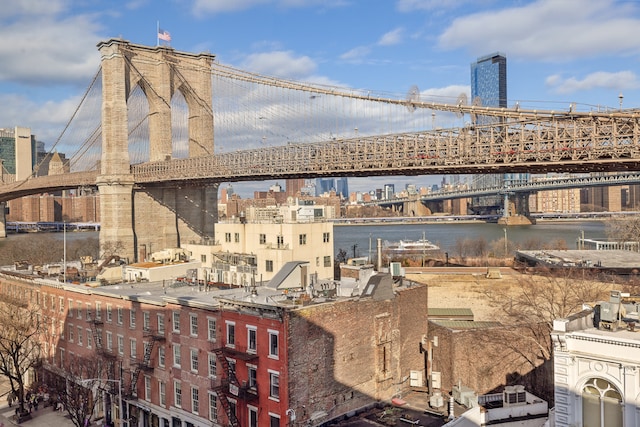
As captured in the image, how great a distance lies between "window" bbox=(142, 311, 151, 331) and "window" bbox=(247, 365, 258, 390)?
5.42 m

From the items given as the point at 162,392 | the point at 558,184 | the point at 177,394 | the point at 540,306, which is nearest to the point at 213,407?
the point at 177,394

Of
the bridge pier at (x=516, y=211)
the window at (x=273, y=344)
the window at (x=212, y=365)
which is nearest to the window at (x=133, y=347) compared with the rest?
the window at (x=212, y=365)

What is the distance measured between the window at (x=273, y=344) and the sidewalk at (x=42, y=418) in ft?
37.6

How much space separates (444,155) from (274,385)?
1781 cm

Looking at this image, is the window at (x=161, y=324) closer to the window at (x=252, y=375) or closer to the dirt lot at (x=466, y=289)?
the window at (x=252, y=375)

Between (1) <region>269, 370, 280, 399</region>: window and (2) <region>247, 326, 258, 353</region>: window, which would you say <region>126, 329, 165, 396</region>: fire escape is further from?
(1) <region>269, 370, 280, 399</region>: window

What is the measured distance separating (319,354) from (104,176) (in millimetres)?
33699

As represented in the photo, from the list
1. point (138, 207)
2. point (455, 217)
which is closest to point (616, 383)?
point (138, 207)

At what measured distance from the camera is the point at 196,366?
20.2m

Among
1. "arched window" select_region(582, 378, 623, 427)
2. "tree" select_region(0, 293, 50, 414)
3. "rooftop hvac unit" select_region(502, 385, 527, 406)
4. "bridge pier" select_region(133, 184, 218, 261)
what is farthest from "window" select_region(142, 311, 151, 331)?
"bridge pier" select_region(133, 184, 218, 261)

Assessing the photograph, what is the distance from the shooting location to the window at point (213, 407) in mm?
19453

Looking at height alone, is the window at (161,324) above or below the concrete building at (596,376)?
below

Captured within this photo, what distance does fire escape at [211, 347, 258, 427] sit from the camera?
18219mm

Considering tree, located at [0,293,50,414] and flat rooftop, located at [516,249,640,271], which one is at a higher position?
flat rooftop, located at [516,249,640,271]
